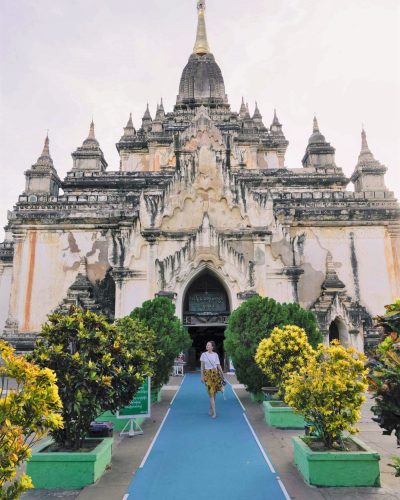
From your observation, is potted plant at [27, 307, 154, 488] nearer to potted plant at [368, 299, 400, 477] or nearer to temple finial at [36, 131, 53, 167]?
potted plant at [368, 299, 400, 477]

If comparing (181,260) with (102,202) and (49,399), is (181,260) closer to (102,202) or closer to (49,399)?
(102,202)

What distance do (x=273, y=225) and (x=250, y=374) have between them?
860 cm

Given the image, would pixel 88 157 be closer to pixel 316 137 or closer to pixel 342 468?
pixel 316 137

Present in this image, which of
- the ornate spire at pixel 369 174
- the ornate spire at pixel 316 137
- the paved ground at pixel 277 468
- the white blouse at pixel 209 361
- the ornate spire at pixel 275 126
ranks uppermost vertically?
the ornate spire at pixel 275 126

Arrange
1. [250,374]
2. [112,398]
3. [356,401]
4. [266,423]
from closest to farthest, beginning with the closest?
[356,401]
[112,398]
[266,423]
[250,374]

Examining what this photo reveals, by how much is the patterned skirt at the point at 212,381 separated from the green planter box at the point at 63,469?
185 inches

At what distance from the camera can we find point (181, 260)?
714 inches

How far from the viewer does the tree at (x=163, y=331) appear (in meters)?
12.8

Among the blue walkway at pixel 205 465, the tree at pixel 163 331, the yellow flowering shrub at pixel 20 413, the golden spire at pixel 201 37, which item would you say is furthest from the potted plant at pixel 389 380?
the golden spire at pixel 201 37

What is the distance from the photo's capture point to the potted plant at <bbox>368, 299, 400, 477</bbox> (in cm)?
473

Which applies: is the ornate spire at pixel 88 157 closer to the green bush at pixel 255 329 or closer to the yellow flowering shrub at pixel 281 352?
the green bush at pixel 255 329

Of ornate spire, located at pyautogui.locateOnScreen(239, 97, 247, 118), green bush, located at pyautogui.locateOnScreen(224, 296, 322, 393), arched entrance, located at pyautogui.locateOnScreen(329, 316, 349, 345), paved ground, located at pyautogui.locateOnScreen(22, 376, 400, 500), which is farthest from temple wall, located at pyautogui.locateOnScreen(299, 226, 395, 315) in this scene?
ornate spire, located at pyautogui.locateOnScreen(239, 97, 247, 118)

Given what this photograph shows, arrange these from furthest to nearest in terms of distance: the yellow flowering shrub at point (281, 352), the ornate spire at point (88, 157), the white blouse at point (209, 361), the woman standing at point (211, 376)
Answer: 1. the ornate spire at point (88, 157)
2. the white blouse at point (209, 361)
3. the woman standing at point (211, 376)
4. the yellow flowering shrub at point (281, 352)

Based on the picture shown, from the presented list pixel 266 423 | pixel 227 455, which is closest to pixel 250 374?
pixel 266 423
